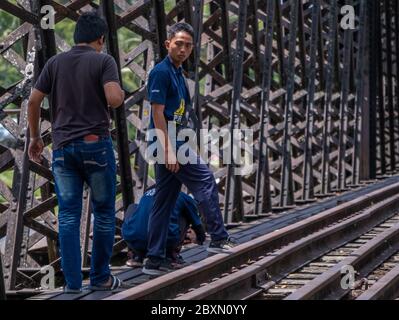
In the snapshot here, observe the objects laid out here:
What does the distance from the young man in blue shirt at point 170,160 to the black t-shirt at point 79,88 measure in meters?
0.89

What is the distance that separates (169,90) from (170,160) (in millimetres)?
512

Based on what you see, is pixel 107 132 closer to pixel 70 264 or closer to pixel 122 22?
pixel 70 264

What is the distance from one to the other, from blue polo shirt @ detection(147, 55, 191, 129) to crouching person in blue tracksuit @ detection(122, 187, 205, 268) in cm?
79

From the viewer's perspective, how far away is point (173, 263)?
8.91 metres

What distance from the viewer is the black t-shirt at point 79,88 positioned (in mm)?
7273

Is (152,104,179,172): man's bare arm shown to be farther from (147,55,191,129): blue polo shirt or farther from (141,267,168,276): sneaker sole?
(141,267,168,276): sneaker sole

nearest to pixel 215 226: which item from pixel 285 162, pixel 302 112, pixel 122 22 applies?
pixel 122 22

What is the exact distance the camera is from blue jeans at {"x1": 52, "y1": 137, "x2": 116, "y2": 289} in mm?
7359

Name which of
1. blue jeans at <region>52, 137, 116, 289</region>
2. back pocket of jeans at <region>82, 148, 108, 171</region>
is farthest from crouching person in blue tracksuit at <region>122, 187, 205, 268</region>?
back pocket of jeans at <region>82, 148, 108, 171</region>

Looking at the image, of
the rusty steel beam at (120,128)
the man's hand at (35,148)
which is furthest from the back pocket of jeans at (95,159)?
the rusty steel beam at (120,128)

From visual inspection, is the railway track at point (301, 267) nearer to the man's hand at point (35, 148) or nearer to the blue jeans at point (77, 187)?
the blue jeans at point (77, 187)

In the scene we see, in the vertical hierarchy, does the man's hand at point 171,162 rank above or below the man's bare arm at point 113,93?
below

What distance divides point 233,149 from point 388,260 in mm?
2915

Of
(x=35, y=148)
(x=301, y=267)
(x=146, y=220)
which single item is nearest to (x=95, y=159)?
(x=35, y=148)
